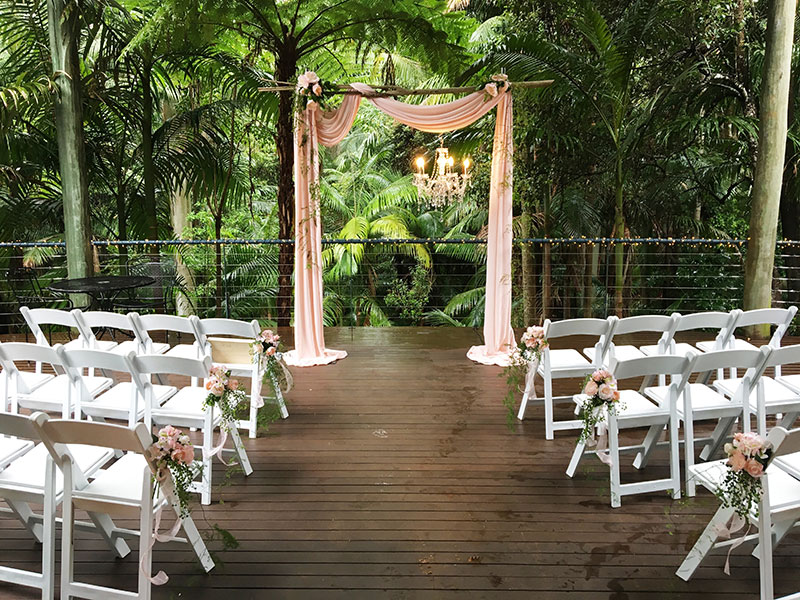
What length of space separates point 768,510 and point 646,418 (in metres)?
1.07

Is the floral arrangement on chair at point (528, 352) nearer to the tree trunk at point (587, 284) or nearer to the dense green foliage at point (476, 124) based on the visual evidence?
the dense green foliage at point (476, 124)

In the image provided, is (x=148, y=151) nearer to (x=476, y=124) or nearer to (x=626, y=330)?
(x=476, y=124)

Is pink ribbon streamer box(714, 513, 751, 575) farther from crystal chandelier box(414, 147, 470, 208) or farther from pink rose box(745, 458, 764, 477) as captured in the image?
crystal chandelier box(414, 147, 470, 208)

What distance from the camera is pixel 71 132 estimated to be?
640cm

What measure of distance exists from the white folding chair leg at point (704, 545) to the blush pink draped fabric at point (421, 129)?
10.6 ft

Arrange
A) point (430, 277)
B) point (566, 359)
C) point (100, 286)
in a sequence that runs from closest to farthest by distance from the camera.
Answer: point (566, 359), point (100, 286), point (430, 277)

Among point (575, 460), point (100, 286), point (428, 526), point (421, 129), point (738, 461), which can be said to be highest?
point (421, 129)

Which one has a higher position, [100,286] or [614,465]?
[100,286]

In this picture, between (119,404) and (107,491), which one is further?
(119,404)

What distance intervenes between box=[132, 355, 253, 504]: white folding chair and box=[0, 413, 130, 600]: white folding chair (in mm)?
505

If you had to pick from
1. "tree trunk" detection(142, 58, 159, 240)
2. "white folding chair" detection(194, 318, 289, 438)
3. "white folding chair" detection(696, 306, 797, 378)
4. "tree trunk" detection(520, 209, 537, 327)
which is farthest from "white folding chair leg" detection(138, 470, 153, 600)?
"tree trunk" detection(142, 58, 159, 240)

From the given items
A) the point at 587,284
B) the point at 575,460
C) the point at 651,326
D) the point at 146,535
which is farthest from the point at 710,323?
the point at 587,284

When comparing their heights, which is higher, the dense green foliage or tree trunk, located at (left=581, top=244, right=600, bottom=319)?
the dense green foliage

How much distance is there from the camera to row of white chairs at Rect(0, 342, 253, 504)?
124 inches
